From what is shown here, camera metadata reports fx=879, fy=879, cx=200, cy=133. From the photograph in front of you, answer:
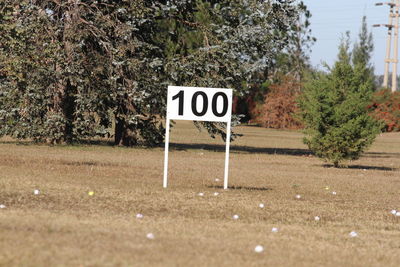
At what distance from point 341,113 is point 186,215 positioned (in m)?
15.9

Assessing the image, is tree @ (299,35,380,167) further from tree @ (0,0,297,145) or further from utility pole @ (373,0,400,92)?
utility pole @ (373,0,400,92)

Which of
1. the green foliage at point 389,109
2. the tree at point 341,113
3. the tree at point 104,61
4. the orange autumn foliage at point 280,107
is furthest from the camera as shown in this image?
the orange autumn foliage at point 280,107

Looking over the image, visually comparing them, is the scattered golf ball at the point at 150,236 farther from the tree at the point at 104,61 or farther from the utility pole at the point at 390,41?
the utility pole at the point at 390,41

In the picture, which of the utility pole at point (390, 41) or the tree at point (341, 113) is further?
the utility pole at point (390, 41)

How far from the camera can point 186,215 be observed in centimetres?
1296

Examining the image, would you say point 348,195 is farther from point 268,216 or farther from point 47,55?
point 47,55

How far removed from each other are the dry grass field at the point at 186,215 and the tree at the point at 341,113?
248 centimetres

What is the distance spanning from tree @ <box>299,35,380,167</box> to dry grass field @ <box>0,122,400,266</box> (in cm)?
248

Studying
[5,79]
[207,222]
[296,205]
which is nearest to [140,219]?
[207,222]

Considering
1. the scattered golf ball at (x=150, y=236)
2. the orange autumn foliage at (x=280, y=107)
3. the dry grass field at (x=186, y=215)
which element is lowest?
the dry grass field at (x=186, y=215)

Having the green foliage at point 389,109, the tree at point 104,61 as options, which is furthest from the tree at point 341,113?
the green foliage at point 389,109

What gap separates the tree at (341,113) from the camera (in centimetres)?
2800

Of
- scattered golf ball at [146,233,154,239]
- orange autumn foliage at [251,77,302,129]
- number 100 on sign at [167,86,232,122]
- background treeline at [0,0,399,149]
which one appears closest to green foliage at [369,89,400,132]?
orange autumn foliage at [251,77,302,129]

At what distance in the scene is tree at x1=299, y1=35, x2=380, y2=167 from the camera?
A: 91.9ft
